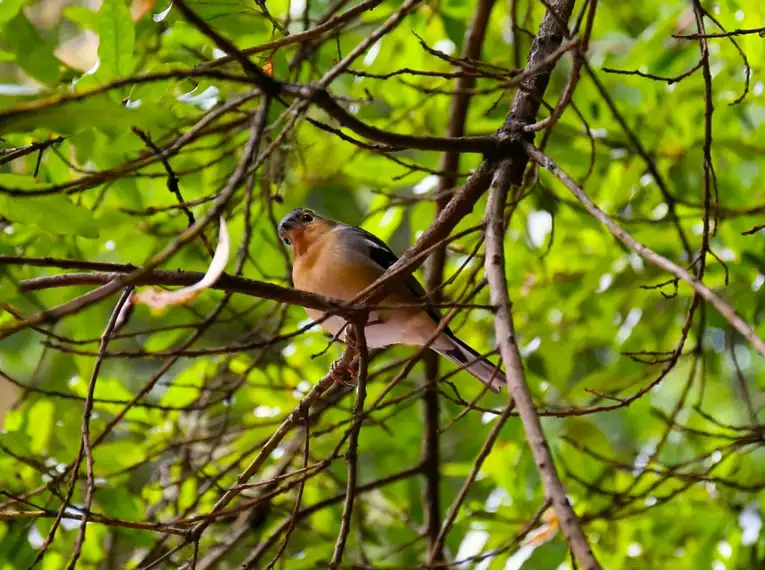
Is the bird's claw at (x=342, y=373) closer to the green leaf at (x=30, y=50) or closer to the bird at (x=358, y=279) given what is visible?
the bird at (x=358, y=279)

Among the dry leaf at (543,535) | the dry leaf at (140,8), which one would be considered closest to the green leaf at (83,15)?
the dry leaf at (140,8)

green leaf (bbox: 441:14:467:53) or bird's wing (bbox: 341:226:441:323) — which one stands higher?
green leaf (bbox: 441:14:467:53)

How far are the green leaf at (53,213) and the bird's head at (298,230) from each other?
2208mm

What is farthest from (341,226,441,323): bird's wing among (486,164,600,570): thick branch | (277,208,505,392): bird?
(486,164,600,570): thick branch

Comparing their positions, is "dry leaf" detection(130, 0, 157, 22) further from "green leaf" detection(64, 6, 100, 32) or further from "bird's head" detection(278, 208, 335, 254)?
"bird's head" detection(278, 208, 335, 254)

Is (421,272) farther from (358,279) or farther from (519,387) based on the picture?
(519,387)

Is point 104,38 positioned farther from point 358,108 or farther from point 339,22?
point 358,108

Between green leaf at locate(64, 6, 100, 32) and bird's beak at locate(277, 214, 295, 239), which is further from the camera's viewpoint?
bird's beak at locate(277, 214, 295, 239)

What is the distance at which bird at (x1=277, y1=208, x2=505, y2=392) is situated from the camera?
13.5 ft

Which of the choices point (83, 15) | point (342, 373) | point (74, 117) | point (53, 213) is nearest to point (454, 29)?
point (83, 15)

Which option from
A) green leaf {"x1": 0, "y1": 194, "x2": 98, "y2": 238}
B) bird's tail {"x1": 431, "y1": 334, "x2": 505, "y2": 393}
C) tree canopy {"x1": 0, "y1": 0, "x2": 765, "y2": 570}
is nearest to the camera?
green leaf {"x1": 0, "y1": 194, "x2": 98, "y2": 238}

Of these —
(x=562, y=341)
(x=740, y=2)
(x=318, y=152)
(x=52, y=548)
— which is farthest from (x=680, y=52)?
(x=52, y=548)

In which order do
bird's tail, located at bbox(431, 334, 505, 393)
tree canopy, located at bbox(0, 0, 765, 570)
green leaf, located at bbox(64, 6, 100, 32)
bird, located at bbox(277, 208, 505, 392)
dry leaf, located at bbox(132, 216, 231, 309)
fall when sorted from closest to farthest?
dry leaf, located at bbox(132, 216, 231, 309) → tree canopy, located at bbox(0, 0, 765, 570) → green leaf, located at bbox(64, 6, 100, 32) → bird's tail, located at bbox(431, 334, 505, 393) → bird, located at bbox(277, 208, 505, 392)

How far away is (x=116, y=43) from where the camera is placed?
2.40m
